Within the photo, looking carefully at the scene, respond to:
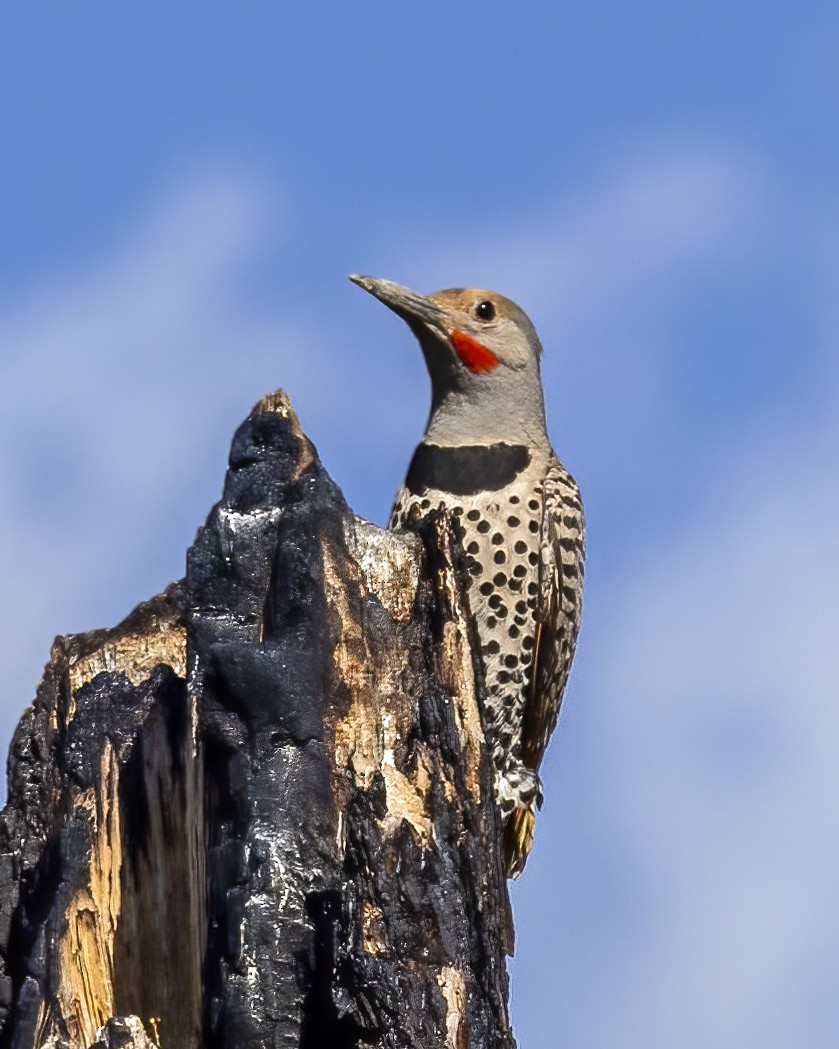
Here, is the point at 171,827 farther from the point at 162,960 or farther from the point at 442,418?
the point at 442,418

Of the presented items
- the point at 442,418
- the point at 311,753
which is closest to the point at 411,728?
the point at 311,753

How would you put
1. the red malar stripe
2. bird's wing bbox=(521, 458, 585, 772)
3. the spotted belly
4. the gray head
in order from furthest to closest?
the red malar stripe
the gray head
bird's wing bbox=(521, 458, 585, 772)
the spotted belly

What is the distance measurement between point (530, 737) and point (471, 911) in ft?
9.78

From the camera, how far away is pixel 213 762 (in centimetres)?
519

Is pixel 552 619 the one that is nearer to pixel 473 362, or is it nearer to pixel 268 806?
pixel 473 362

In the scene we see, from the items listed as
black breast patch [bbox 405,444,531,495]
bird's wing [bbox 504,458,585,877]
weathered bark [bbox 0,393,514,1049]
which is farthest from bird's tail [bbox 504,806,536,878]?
weathered bark [bbox 0,393,514,1049]

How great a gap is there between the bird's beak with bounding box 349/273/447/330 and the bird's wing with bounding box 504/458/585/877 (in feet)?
2.79

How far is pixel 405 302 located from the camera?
8.09 metres

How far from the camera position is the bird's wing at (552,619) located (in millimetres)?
7703

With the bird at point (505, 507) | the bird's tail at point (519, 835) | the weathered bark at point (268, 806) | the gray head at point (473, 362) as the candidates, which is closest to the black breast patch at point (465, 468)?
the bird at point (505, 507)

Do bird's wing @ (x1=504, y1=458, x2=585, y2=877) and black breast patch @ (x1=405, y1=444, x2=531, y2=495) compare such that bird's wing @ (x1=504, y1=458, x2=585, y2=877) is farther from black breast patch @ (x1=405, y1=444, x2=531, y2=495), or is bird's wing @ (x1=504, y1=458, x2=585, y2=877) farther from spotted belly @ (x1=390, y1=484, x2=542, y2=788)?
black breast patch @ (x1=405, y1=444, x2=531, y2=495)

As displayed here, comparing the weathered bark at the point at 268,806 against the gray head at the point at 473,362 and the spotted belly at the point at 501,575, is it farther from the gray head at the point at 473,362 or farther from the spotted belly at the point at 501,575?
the gray head at the point at 473,362

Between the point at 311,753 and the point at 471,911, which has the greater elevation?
the point at 311,753

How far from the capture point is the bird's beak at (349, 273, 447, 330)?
26.2 ft
